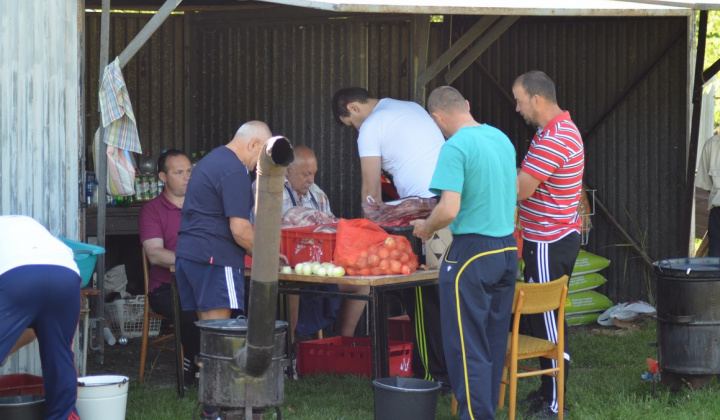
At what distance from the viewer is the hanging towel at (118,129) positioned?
20.9ft

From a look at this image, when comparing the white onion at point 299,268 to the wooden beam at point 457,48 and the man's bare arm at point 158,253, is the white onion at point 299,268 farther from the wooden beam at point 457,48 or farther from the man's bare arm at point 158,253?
the wooden beam at point 457,48

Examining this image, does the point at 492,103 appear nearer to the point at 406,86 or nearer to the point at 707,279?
the point at 406,86

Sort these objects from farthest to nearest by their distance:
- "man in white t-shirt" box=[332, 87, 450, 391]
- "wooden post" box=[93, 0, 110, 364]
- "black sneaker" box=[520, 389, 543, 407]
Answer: "wooden post" box=[93, 0, 110, 364] < "man in white t-shirt" box=[332, 87, 450, 391] < "black sneaker" box=[520, 389, 543, 407]

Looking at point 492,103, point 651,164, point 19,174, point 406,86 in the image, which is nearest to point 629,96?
point 651,164

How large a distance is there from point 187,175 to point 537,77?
2767 mm

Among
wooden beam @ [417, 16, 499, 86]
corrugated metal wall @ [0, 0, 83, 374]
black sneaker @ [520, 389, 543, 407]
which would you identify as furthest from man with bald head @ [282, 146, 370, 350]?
corrugated metal wall @ [0, 0, 83, 374]

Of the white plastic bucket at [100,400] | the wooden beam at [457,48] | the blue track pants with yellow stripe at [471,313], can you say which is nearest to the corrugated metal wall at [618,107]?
the wooden beam at [457,48]

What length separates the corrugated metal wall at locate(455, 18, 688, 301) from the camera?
9.20 m

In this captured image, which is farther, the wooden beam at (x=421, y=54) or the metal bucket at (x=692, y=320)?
the wooden beam at (x=421, y=54)

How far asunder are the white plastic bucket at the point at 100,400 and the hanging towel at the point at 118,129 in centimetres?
185

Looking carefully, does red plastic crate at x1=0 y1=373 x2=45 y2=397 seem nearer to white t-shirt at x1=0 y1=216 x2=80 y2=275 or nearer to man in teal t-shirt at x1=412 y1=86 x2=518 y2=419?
white t-shirt at x1=0 y1=216 x2=80 y2=275

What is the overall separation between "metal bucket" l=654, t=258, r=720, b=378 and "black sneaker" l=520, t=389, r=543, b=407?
2.70 ft

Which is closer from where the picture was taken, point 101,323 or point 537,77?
point 537,77

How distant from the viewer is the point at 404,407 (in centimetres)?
504
